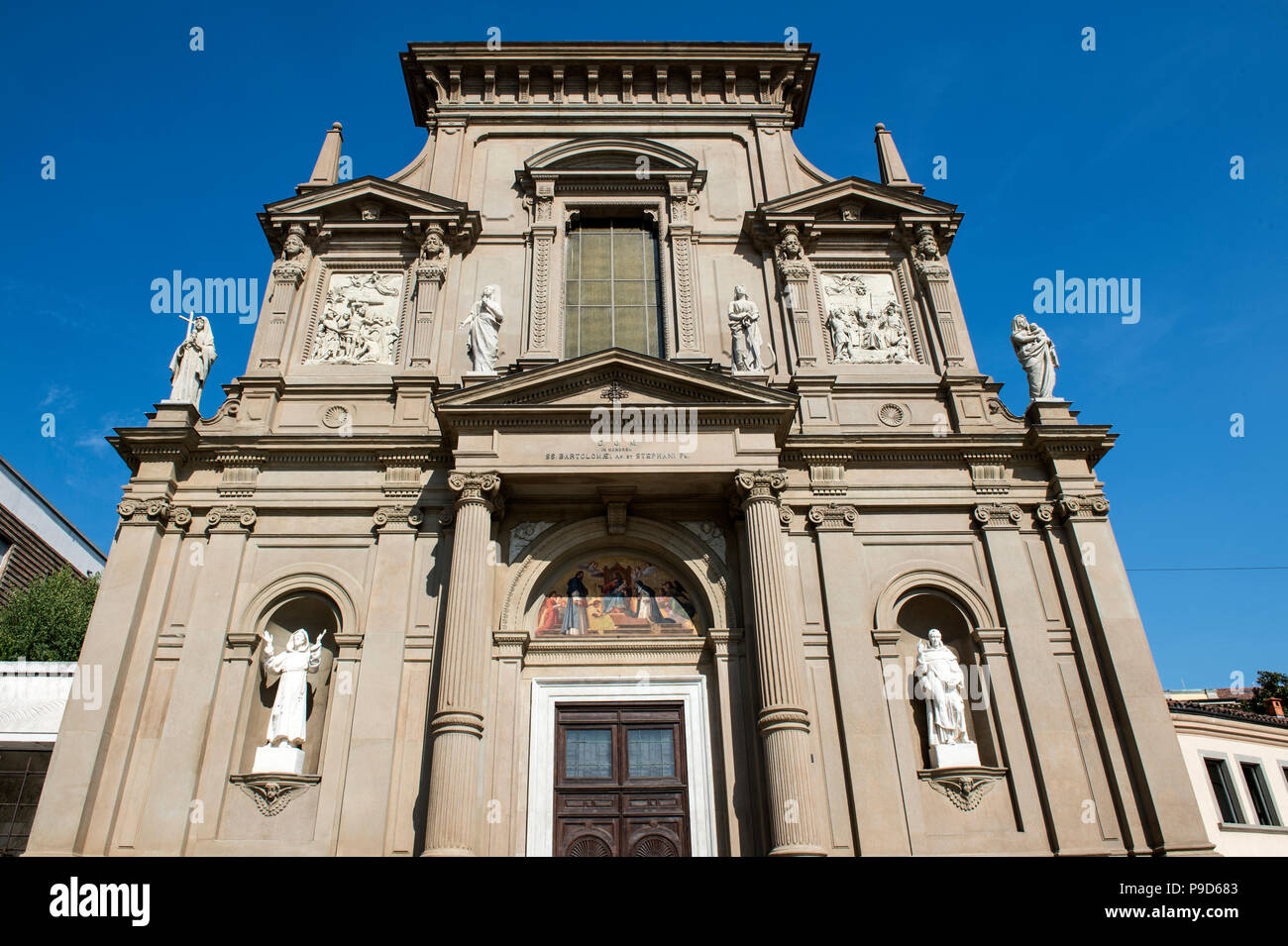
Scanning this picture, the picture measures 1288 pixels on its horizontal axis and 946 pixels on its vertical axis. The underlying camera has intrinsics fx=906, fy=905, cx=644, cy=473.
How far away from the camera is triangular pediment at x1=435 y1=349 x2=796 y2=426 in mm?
15586

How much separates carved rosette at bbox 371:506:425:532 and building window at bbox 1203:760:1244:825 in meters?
22.6

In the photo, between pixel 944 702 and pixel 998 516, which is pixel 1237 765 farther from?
pixel 944 702

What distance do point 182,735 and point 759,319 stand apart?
13.1 m

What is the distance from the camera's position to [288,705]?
14.6m

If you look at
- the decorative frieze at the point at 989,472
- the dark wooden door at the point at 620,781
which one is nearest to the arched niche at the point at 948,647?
the decorative frieze at the point at 989,472

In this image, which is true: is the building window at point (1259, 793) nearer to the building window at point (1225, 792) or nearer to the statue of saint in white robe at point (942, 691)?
the building window at point (1225, 792)

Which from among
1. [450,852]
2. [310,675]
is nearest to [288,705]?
[310,675]

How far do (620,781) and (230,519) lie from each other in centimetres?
828

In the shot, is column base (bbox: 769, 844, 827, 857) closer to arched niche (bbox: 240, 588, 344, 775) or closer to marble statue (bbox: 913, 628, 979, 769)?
marble statue (bbox: 913, 628, 979, 769)

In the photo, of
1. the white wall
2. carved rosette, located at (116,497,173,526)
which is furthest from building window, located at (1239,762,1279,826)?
carved rosette, located at (116,497,173,526)

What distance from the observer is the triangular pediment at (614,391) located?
15.6 metres

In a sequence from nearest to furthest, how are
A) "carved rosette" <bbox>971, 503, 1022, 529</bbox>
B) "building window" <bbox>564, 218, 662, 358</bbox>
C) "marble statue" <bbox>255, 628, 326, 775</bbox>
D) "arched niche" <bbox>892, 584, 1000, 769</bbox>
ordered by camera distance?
"marble statue" <bbox>255, 628, 326, 775</bbox>, "arched niche" <bbox>892, 584, 1000, 769</bbox>, "carved rosette" <bbox>971, 503, 1022, 529</bbox>, "building window" <bbox>564, 218, 662, 358</bbox>

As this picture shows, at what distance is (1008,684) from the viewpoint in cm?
1520

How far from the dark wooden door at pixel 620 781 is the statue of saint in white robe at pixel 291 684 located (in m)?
4.16
